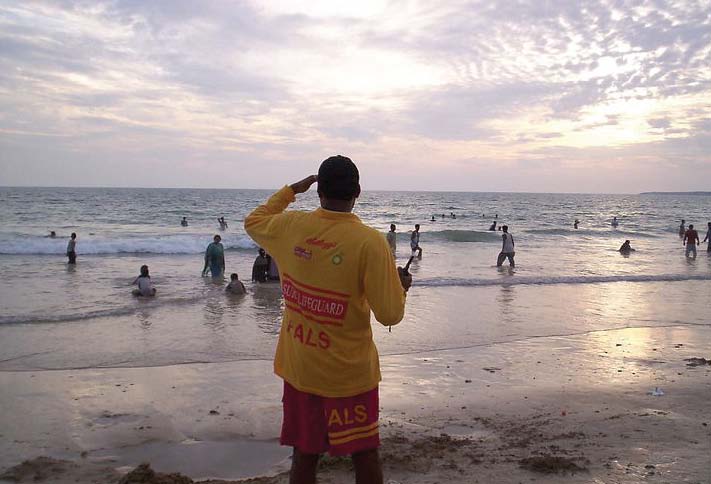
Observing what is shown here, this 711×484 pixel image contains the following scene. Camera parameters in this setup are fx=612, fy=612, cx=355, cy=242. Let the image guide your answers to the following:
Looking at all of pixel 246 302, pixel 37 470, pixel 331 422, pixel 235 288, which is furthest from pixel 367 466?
pixel 235 288

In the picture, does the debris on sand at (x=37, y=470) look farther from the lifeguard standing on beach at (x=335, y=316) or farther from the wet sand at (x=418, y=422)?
the lifeguard standing on beach at (x=335, y=316)

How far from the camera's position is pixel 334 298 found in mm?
2564

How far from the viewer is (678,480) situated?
405 centimetres

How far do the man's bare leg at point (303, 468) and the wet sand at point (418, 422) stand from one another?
140 cm

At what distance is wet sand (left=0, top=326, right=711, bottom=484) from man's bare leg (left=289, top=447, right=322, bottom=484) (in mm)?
1403

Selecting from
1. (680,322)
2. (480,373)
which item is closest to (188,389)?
(480,373)

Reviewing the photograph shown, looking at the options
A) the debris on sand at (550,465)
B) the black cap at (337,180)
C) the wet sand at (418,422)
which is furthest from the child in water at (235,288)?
the black cap at (337,180)

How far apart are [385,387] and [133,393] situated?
8.95ft

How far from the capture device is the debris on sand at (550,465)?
4227 millimetres

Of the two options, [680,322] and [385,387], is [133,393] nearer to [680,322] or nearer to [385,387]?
[385,387]

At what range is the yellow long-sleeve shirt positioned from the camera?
2469mm

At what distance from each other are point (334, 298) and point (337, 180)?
0.50 meters

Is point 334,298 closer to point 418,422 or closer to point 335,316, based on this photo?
point 335,316

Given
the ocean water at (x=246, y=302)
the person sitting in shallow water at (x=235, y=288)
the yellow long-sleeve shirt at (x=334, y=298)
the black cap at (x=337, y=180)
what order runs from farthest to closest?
the person sitting in shallow water at (x=235, y=288), the ocean water at (x=246, y=302), the black cap at (x=337, y=180), the yellow long-sleeve shirt at (x=334, y=298)
